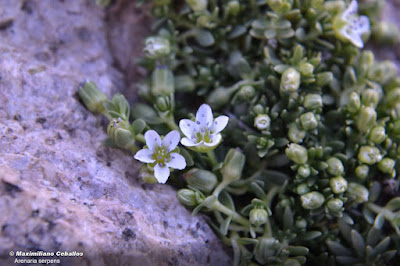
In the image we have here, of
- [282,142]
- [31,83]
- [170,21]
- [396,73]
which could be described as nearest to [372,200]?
[282,142]

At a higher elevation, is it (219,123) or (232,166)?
(219,123)

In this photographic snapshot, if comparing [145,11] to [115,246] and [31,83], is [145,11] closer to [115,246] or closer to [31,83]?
[31,83]

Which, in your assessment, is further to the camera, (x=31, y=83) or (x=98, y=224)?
(x=31, y=83)

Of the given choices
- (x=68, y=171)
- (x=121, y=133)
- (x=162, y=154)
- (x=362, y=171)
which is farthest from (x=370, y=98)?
(x=68, y=171)

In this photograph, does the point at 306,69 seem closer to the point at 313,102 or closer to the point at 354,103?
the point at 313,102

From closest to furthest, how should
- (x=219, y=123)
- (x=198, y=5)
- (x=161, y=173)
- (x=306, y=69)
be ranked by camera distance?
(x=161, y=173), (x=219, y=123), (x=306, y=69), (x=198, y=5)

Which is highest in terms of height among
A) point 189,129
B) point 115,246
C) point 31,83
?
point 31,83

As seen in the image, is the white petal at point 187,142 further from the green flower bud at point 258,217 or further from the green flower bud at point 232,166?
the green flower bud at point 258,217

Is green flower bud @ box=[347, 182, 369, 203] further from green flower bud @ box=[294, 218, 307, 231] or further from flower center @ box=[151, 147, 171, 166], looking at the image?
flower center @ box=[151, 147, 171, 166]

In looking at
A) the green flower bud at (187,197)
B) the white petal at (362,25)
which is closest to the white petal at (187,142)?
the green flower bud at (187,197)
